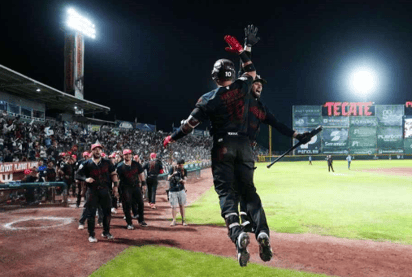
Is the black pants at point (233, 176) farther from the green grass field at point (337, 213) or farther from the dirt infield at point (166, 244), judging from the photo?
the green grass field at point (337, 213)

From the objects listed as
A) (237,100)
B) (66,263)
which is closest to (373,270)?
(237,100)

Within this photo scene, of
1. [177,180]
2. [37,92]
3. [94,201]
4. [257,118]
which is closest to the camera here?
[257,118]

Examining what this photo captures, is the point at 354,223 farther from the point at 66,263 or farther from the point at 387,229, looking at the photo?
the point at 66,263

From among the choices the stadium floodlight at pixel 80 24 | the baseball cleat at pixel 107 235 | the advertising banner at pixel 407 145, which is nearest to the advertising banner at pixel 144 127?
the stadium floodlight at pixel 80 24

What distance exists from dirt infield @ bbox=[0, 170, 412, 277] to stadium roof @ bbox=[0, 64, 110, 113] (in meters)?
15.4

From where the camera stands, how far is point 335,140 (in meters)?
53.3

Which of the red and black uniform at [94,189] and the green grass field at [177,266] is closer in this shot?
the green grass field at [177,266]

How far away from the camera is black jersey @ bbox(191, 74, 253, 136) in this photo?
129 inches

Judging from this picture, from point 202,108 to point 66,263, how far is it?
17.6ft

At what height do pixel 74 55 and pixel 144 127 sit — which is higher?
pixel 74 55

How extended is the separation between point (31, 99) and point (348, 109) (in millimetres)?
50410

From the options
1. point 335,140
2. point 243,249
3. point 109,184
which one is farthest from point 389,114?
point 243,249

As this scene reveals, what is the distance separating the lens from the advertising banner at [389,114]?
54031mm

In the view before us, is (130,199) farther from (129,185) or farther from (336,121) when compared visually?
(336,121)
